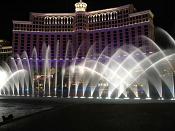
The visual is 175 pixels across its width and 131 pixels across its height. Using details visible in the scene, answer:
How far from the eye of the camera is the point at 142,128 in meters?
13.6

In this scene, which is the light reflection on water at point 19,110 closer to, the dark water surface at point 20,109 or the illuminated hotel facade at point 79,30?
the dark water surface at point 20,109

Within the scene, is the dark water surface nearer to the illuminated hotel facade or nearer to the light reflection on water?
the light reflection on water

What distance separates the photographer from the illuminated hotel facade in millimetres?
119875

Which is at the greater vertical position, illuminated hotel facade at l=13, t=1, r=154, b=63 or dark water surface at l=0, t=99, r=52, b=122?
illuminated hotel facade at l=13, t=1, r=154, b=63

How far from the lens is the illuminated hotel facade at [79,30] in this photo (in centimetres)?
11988

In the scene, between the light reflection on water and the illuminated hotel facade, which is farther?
the illuminated hotel facade

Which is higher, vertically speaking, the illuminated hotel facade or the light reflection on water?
the illuminated hotel facade

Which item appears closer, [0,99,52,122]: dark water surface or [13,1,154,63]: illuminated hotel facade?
[0,99,52,122]: dark water surface

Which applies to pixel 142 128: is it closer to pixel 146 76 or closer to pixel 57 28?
pixel 146 76

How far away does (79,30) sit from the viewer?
126812 mm

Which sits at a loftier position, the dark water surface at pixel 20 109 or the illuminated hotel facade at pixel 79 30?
the illuminated hotel facade at pixel 79 30

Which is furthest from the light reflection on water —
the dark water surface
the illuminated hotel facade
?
the illuminated hotel facade

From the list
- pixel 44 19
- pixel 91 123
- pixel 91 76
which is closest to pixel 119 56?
pixel 91 76

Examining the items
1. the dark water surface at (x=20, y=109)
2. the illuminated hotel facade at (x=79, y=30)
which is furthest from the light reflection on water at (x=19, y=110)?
the illuminated hotel facade at (x=79, y=30)
